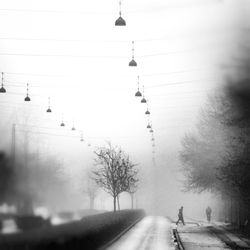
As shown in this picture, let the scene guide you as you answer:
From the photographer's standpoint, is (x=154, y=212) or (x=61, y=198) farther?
(x=154, y=212)

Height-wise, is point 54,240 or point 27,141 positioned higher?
point 27,141

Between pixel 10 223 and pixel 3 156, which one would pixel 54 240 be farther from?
pixel 3 156

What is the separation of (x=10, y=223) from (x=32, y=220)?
1761 mm

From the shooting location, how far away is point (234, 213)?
5944 cm

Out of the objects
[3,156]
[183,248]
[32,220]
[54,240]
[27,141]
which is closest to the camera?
[54,240]

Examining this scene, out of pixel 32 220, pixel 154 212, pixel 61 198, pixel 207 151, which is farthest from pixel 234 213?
pixel 154 212

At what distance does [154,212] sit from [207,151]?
352ft

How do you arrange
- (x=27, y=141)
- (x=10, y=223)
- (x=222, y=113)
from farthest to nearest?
(x=27, y=141) → (x=222, y=113) → (x=10, y=223)

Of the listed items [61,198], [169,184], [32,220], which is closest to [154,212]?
[169,184]

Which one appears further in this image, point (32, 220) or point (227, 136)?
point (227, 136)

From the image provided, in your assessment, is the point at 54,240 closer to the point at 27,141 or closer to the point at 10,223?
the point at 10,223

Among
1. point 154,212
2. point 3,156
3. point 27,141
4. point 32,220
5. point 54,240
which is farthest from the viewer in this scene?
point 154,212

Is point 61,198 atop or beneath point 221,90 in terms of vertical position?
beneath

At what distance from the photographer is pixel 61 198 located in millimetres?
67750
